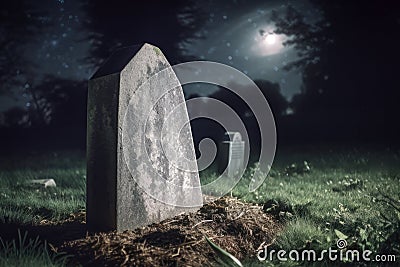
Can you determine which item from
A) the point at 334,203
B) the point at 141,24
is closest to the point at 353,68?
the point at 141,24

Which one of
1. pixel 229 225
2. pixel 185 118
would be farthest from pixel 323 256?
pixel 185 118

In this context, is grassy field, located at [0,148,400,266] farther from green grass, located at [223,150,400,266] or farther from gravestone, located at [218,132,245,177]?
gravestone, located at [218,132,245,177]

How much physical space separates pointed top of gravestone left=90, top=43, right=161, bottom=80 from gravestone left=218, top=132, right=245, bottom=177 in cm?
425

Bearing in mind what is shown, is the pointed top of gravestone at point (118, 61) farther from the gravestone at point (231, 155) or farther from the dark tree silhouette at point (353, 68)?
the dark tree silhouette at point (353, 68)

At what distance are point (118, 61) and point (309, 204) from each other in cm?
249

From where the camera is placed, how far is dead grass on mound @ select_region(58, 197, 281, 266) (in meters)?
2.44

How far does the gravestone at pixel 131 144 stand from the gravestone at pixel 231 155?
3.71 m

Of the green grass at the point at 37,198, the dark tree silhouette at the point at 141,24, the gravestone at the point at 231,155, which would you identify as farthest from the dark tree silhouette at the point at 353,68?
the green grass at the point at 37,198

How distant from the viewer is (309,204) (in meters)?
3.68

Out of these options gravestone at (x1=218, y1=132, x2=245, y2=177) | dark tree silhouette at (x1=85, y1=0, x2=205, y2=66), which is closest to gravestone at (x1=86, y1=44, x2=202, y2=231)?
gravestone at (x1=218, y1=132, x2=245, y2=177)

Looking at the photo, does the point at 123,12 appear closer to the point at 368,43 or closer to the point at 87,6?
the point at 87,6

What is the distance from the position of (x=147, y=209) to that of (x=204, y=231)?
0.59 m

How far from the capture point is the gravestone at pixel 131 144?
2.85 m

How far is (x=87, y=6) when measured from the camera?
13.5 m
